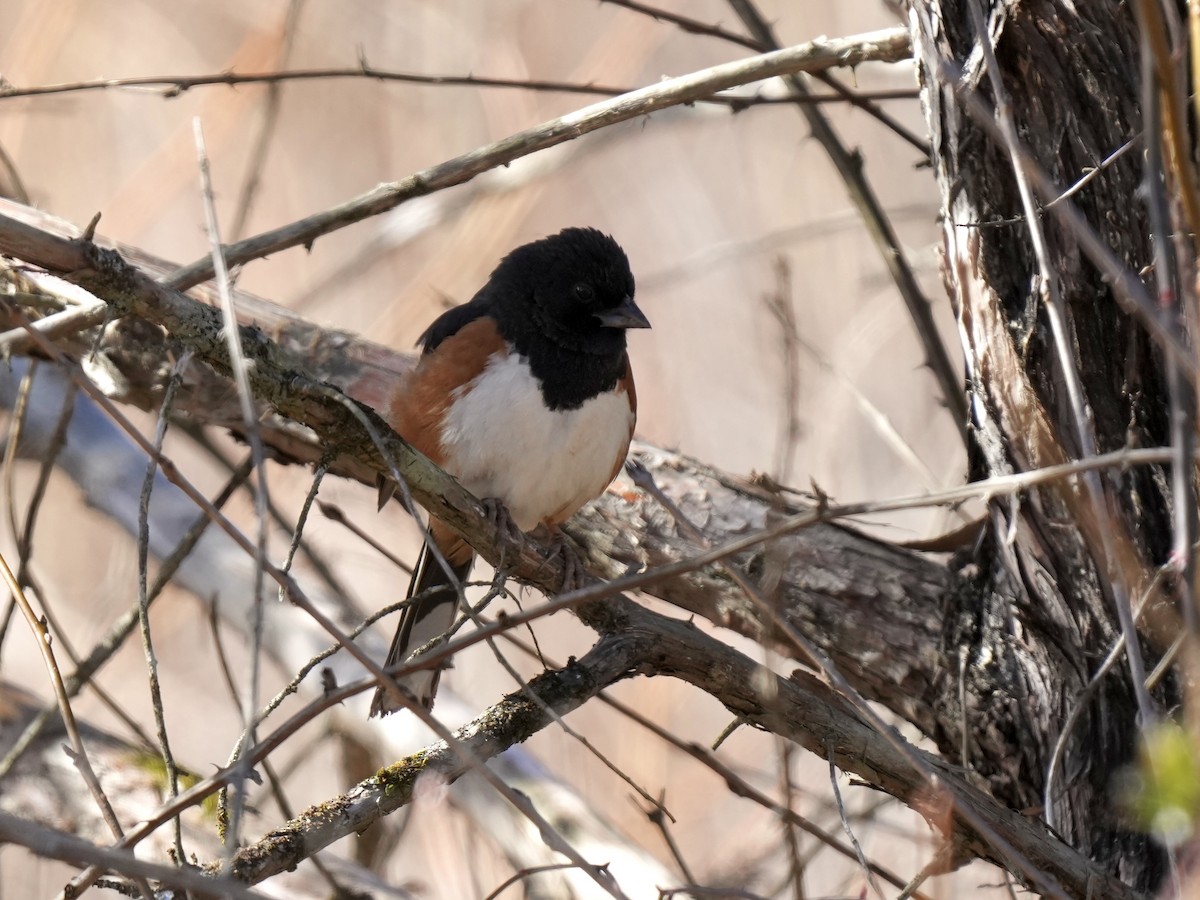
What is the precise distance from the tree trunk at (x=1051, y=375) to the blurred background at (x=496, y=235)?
1.83m

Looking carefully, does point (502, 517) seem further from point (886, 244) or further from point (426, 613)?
point (886, 244)

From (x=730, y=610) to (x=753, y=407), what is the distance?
9.31 feet

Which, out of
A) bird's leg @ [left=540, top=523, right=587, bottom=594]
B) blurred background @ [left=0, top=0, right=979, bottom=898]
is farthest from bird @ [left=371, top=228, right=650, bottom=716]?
blurred background @ [left=0, top=0, right=979, bottom=898]

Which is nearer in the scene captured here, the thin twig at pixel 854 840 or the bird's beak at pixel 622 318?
the thin twig at pixel 854 840

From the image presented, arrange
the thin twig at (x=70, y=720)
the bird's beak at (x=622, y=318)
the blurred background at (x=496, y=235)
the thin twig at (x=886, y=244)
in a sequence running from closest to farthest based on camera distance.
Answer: the thin twig at (x=70, y=720) < the thin twig at (x=886, y=244) < the bird's beak at (x=622, y=318) < the blurred background at (x=496, y=235)

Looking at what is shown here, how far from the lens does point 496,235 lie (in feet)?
15.0

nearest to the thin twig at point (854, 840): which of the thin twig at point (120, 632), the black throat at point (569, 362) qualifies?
the black throat at point (569, 362)

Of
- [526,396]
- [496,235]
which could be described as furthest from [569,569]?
[496,235]

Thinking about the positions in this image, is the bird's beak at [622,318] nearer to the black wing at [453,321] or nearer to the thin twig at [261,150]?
the black wing at [453,321]

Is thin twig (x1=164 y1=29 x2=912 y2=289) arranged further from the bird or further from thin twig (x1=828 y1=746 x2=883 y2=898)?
thin twig (x1=828 y1=746 x2=883 y2=898)

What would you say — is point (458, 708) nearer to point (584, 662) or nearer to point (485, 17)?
point (584, 662)

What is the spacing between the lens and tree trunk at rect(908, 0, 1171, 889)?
2020 millimetres

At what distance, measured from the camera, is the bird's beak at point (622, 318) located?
279 centimetres

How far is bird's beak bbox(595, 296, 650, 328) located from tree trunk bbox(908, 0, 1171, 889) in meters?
0.80
